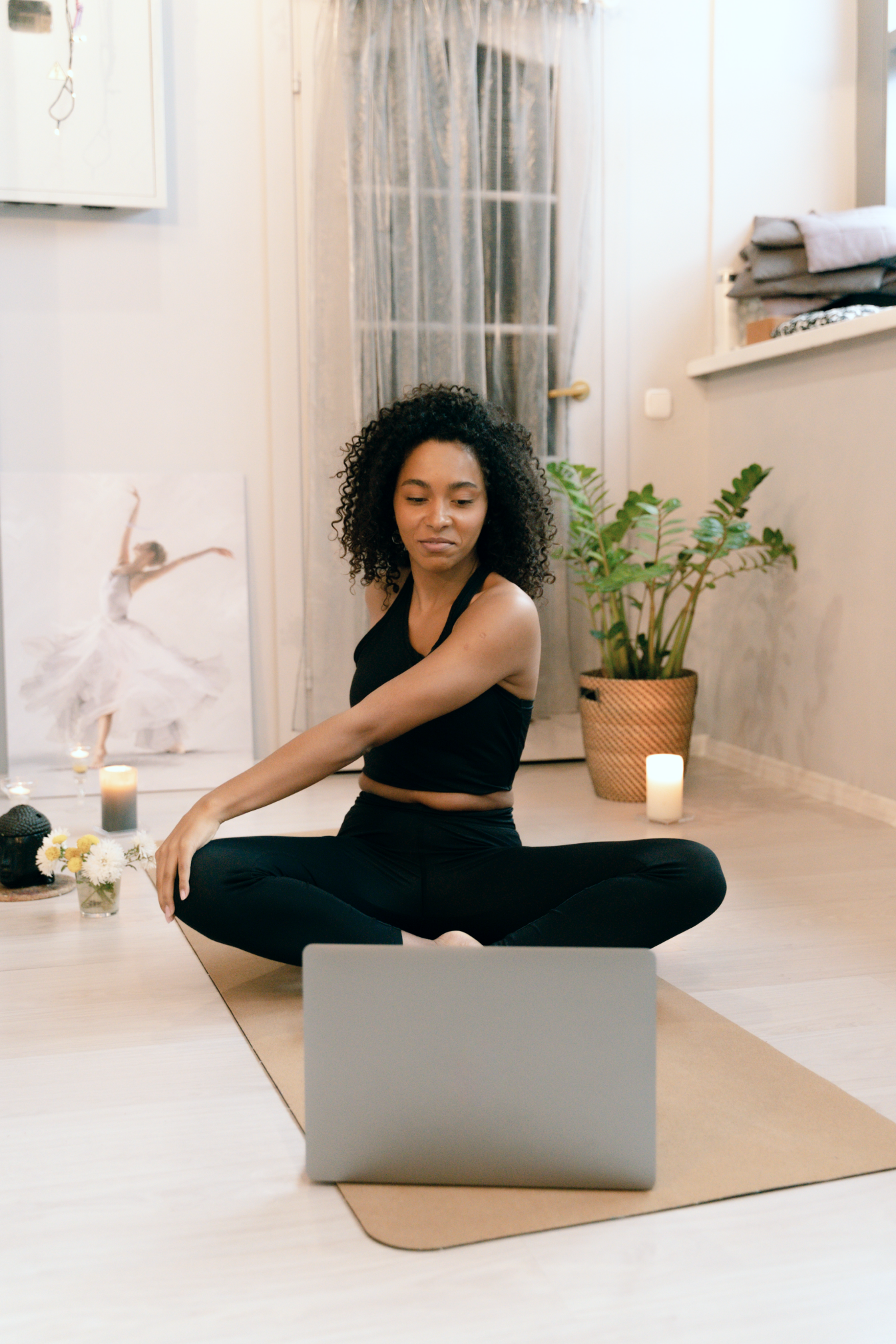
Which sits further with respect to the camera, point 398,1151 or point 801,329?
point 801,329

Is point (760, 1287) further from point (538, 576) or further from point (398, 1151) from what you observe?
point (538, 576)

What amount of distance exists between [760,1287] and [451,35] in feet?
9.98

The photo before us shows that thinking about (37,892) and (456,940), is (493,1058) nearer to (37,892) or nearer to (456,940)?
(456,940)

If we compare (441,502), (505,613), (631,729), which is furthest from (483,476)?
(631,729)

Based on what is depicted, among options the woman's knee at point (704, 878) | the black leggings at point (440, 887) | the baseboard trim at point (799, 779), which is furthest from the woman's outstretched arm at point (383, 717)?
the baseboard trim at point (799, 779)

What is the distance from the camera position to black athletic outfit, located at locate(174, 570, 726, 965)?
159 centimetres

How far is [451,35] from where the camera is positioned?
316 centimetres

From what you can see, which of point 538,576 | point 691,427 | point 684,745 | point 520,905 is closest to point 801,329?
point 691,427

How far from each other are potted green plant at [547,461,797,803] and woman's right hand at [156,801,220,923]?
5.57ft

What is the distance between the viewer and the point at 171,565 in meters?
3.26

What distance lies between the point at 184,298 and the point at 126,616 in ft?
2.81

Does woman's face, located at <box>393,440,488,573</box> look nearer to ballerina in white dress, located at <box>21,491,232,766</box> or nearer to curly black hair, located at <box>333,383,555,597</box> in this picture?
curly black hair, located at <box>333,383,555,597</box>

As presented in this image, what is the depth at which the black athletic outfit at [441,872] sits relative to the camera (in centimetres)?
159

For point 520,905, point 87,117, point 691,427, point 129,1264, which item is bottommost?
point 129,1264
